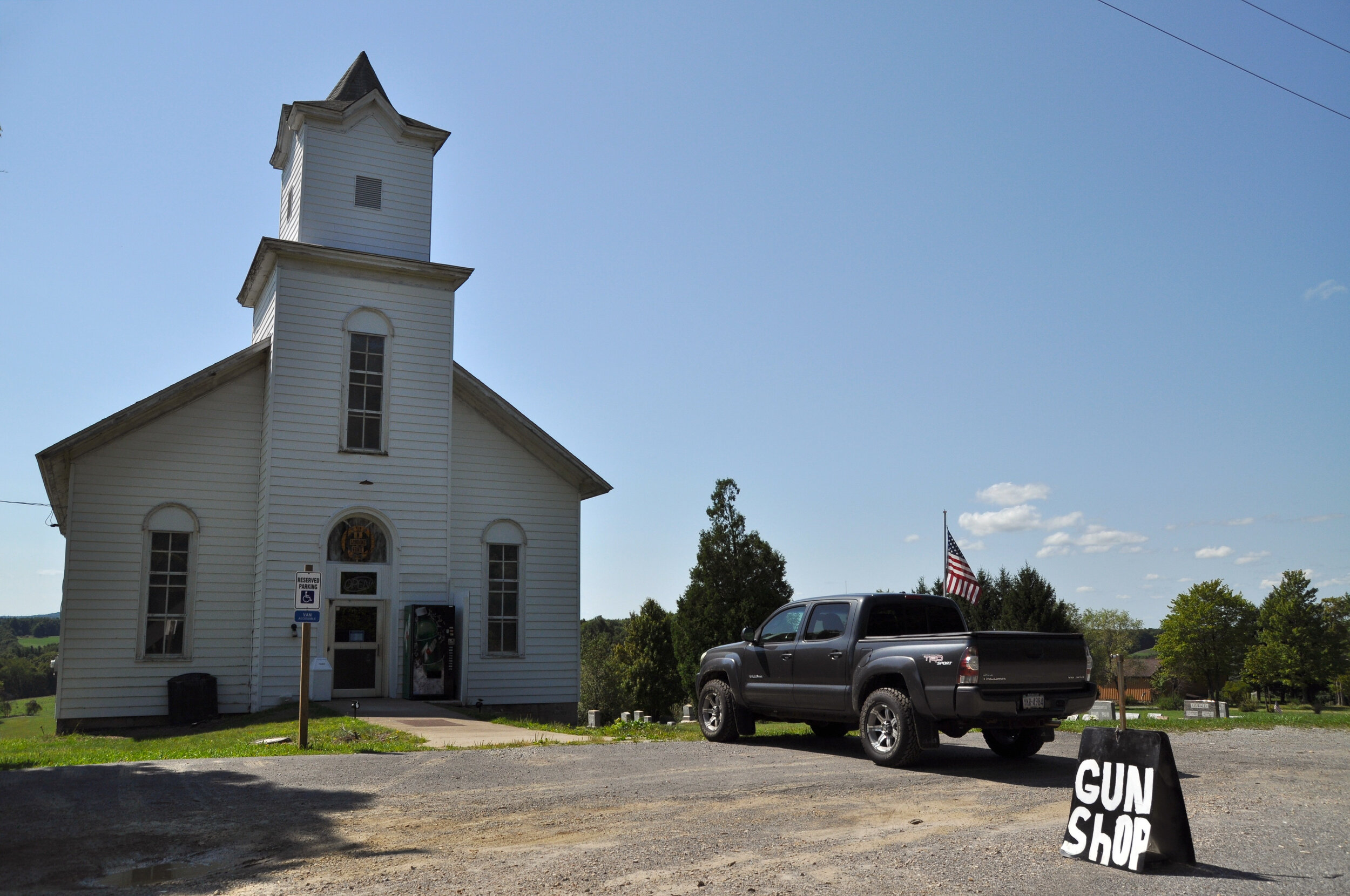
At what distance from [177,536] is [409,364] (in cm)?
563

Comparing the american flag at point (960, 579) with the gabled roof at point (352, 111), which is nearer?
the gabled roof at point (352, 111)

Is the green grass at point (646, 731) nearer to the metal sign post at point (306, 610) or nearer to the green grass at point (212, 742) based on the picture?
the green grass at point (212, 742)

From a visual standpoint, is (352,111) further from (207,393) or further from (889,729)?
(889,729)

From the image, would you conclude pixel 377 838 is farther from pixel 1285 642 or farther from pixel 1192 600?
pixel 1192 600

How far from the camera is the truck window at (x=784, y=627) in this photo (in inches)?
474

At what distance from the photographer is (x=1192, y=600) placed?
246 ft

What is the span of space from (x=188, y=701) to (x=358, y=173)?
37.3 ft

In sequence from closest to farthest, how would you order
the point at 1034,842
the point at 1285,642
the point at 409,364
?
the point at 1034,842 < the point at 409,364 < the point at 1285,642

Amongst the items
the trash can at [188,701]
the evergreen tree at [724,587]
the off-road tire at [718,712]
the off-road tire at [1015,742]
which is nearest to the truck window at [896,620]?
the off-road tire at [1015,742]

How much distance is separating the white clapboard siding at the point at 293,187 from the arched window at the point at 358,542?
6145 mm

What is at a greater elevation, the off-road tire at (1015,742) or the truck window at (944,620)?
the truck window at (944,620)

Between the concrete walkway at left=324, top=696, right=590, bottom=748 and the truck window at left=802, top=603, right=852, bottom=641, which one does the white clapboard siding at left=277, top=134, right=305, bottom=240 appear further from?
the truck window at left=802, top=603, right=852, bottom=641

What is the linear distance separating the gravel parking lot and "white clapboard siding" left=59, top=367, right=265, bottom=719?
29.8 ft

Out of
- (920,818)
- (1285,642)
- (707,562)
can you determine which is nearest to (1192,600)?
(1285,642)
